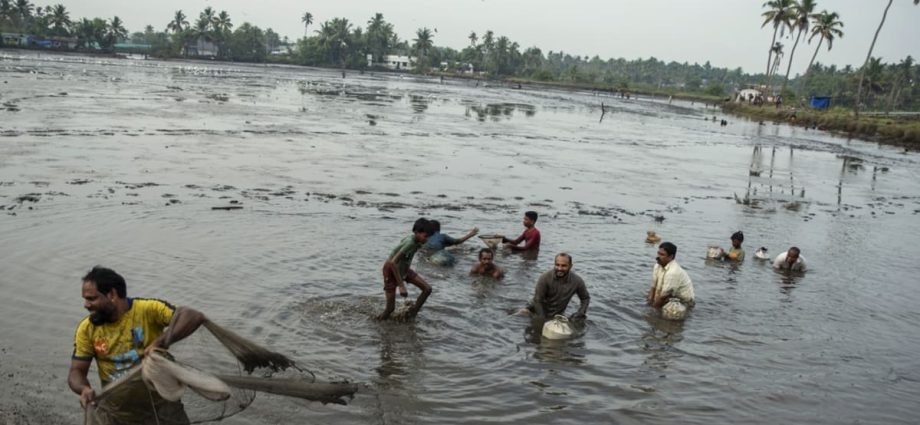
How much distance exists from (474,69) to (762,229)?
511 ft

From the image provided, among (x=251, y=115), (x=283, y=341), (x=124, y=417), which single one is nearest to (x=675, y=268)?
(x=283, y=341)

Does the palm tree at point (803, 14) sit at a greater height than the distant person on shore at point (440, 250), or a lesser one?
greater

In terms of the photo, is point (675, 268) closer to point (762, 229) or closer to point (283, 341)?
point (283, 341)

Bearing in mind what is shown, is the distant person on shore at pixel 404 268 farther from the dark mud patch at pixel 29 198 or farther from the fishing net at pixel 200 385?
the dark mud patch at pixel 29 198

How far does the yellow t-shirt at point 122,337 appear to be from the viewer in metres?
4.55

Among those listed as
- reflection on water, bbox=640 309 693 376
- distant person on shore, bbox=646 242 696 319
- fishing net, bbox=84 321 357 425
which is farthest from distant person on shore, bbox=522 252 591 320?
fishing net, bbox=84 321 357 425

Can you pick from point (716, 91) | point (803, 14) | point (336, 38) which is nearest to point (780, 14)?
point (803, 14)

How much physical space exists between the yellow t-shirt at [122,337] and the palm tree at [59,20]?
143 m

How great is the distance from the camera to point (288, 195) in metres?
17.4

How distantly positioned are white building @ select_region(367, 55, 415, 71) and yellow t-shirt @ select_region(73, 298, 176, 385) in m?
165

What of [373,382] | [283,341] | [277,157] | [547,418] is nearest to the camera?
[547,418]

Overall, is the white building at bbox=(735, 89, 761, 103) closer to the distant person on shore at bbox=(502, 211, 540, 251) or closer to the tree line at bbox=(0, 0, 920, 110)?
the tree line at bbox=(0, 0, 920, 110)

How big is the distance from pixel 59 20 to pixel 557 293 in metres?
142

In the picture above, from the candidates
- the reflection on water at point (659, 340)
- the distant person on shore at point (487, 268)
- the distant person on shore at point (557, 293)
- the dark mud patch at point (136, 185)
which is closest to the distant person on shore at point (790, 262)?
the reflection on water at point (659, 340)
